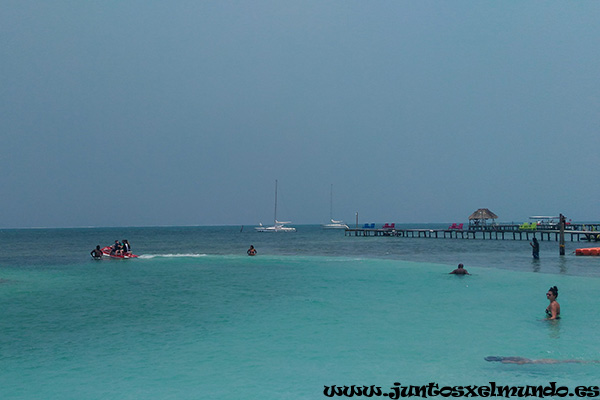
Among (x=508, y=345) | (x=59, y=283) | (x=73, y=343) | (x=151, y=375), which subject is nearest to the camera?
(x=151, y=375)

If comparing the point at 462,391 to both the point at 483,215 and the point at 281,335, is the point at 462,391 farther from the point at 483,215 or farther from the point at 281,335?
the point at 483,215

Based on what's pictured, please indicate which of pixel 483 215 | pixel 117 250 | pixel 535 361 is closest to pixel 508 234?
pixel 483 215

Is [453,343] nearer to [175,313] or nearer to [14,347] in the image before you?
[175,313]

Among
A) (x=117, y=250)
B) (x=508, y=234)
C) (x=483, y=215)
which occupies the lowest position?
(x=117, y=250)

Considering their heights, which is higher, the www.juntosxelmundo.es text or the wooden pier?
the wooden pier

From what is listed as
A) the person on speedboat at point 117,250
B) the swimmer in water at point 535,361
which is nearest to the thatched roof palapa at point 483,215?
the person on speedboat at point 117,250

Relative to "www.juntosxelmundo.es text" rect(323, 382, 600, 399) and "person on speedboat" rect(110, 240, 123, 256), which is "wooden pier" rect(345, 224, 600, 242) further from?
"www.juntosxelmundo.es text" rect(323, 382, 600, 399)

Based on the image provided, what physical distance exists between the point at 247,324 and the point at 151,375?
16.6 ft

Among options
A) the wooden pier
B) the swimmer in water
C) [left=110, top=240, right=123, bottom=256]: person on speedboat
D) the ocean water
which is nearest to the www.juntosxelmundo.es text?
A: the ocean water

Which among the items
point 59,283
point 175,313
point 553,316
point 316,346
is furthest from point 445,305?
point 59,283

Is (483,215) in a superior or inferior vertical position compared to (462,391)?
superior

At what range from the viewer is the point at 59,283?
2547 cm

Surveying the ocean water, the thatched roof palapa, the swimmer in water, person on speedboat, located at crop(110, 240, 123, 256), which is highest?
the thatched roof palapa

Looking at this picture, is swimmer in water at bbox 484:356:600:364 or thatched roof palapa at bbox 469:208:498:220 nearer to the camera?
swimmer in water at bbox 484:356:600:364
